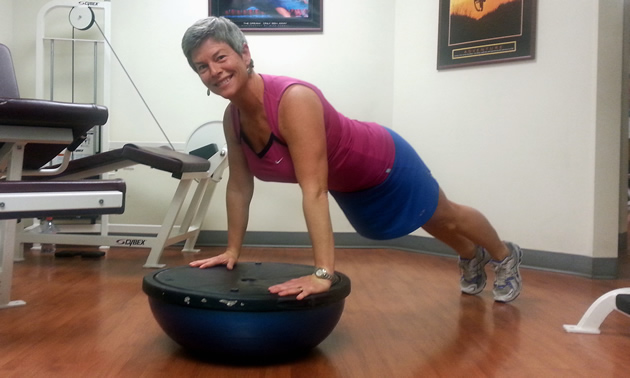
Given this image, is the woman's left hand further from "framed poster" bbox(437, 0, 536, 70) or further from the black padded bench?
"framed poster" bbox(437, 0, 536, 70)

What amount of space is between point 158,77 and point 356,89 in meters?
1.30

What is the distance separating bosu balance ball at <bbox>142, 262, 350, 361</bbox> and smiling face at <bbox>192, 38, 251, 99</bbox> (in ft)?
1.66

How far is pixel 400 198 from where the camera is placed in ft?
5.96

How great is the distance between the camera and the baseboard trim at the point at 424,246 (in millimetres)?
2785

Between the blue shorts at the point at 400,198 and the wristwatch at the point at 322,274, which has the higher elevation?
the blue shorts at the point at 400,198

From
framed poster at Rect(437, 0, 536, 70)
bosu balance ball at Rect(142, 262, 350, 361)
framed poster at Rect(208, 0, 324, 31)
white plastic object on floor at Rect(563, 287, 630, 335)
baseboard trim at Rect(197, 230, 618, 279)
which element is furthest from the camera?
framed poster at Rect(208, 0, 324, 31)

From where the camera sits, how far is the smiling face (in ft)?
4.74

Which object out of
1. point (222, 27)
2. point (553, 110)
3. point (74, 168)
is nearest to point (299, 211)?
point (74, 168)

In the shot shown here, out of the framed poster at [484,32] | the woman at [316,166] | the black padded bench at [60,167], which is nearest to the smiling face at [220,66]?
the woman at [316,166]

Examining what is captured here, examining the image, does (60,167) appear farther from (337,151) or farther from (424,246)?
(424,246)

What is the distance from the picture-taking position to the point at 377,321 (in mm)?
1876

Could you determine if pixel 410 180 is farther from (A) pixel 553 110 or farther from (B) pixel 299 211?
(B) pixel 299 211

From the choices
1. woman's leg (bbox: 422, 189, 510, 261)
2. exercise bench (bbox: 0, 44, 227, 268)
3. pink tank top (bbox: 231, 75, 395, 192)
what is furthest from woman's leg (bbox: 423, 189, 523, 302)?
exercise bench (bbox: 0, 44, 227, 268)

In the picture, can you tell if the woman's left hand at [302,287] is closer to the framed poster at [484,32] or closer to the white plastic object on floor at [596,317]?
the white plastic object on floor at [596,317]
